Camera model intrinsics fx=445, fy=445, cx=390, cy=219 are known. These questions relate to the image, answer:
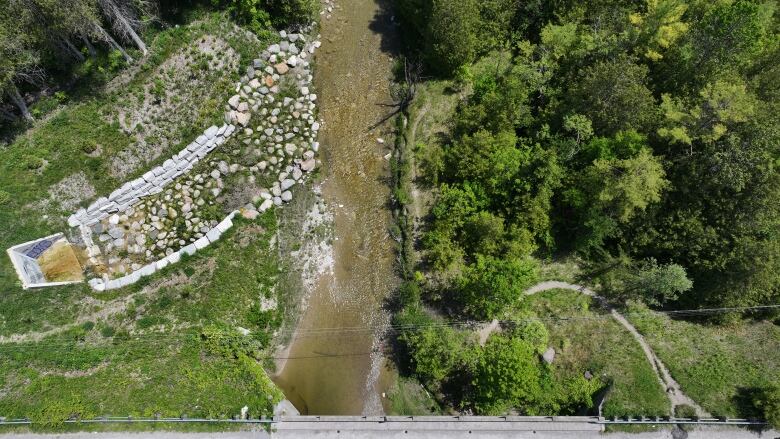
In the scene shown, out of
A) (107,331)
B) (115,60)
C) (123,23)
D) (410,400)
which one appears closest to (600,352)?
(410,400)

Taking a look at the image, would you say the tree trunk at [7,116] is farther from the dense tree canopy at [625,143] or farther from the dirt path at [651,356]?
the dirt path at [651,356]

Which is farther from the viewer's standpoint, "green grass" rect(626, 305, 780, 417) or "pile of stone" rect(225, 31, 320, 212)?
"pile of stone" rect(225, 31, 320, 212)

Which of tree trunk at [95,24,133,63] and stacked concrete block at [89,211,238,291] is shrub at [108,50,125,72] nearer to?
tree trunk at [95,24,133,63]

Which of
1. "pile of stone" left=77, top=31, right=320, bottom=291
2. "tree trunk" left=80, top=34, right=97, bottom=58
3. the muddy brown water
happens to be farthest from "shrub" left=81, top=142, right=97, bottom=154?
the muddy brown water

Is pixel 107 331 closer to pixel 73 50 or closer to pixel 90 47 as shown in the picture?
pixel 90 47

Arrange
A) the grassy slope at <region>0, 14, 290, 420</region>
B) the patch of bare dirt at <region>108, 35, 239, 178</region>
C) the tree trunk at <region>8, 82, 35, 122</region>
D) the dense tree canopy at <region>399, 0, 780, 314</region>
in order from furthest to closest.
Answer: the patch of bare dirt at <region>108, 35, 239, 178</region> < the tree trunk at <region>8, 82, 35, 122</region> < the grassy slope at <region>0, 14, 290, 420</region> < the dense tree canopy at <region>399, 0, 780, 314</region>

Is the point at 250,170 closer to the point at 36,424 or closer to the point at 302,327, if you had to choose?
the point at 302,327

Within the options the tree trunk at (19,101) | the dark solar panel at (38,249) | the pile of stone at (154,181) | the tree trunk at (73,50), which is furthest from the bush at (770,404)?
the tree trunk at (19,101)
